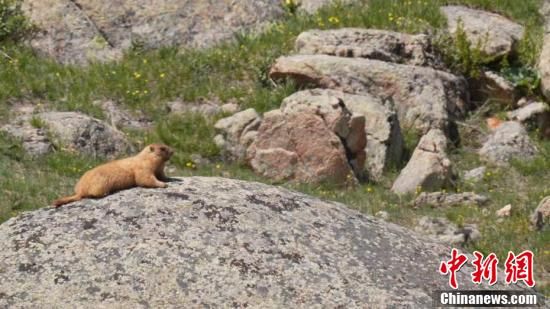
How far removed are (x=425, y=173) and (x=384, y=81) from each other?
3.41 metres

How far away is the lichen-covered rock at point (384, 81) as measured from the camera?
1811cm

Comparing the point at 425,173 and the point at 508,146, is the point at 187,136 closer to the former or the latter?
the point at 425,173

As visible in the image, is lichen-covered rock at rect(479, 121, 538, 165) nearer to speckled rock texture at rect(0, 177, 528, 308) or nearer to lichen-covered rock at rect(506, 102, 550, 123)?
lichen-covered rock at rect(506, 102, 550, 123)

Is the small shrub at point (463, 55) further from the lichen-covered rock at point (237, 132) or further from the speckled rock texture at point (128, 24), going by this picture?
the lichen-covered rock at point (237, 132)

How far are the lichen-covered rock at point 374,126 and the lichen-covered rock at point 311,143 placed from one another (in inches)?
2.0

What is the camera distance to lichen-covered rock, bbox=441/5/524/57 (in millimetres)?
19703

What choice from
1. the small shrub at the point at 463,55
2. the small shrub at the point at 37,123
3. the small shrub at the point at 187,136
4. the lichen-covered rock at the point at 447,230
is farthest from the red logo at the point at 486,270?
the small shrub at the point at 463,55

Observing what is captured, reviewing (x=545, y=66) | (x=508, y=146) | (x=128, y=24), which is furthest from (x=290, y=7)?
(x=508, y=146)

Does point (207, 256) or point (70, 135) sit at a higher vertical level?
point (207, 256)

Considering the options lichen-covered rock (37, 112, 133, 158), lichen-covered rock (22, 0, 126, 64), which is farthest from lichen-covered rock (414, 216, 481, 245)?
lichen-covered rock (22, 0, 126, 64)

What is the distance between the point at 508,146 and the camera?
56.9ft

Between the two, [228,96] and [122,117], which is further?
[228,96]

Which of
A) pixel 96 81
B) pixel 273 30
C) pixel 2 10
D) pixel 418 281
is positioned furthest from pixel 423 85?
pixel 418 281

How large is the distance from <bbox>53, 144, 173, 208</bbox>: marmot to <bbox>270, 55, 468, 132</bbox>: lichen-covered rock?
369 inches
